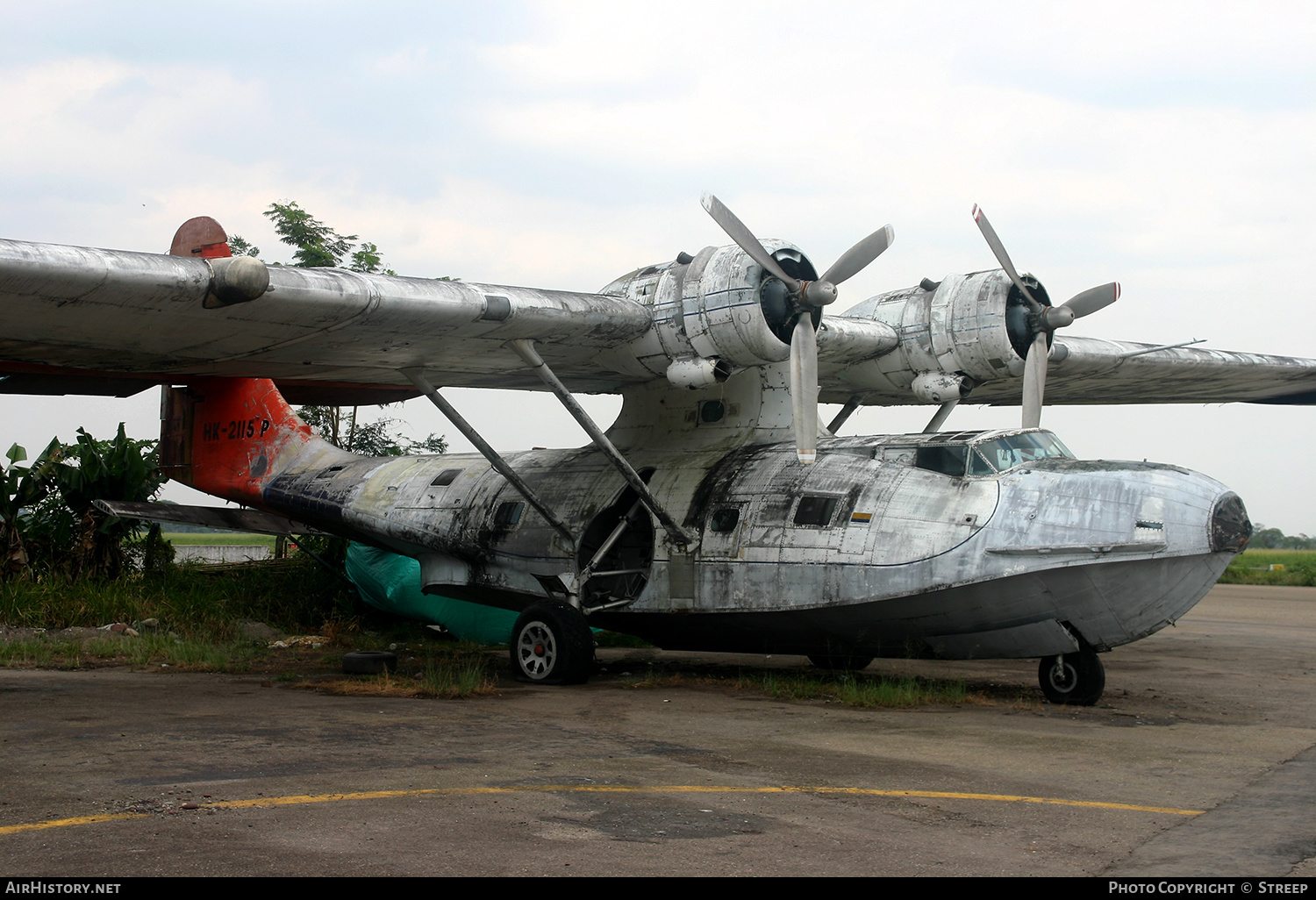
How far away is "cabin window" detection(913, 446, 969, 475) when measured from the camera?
10133mm

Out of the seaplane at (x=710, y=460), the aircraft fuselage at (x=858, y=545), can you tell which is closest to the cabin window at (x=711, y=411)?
the seaplane at (x=710, y=460)

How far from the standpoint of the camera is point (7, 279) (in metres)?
8.20

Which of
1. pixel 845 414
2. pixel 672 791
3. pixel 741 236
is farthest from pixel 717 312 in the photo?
pixel 672 791

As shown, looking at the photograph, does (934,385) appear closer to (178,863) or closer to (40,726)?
(40,726)

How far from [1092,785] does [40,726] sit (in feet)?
23.2

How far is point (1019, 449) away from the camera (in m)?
10.3

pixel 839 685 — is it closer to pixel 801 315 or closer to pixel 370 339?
pixel 801 315

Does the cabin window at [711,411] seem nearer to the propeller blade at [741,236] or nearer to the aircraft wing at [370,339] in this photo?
the aircraft wing at [370,339]

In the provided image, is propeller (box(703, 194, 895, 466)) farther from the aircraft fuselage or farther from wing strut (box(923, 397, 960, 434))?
wing strut (box(923, 397, 960, 434))

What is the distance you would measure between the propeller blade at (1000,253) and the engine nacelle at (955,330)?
150mm

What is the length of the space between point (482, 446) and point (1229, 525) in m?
7.06

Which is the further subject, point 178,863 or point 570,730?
point 570,730

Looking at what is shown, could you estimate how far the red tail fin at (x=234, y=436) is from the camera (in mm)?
15344
